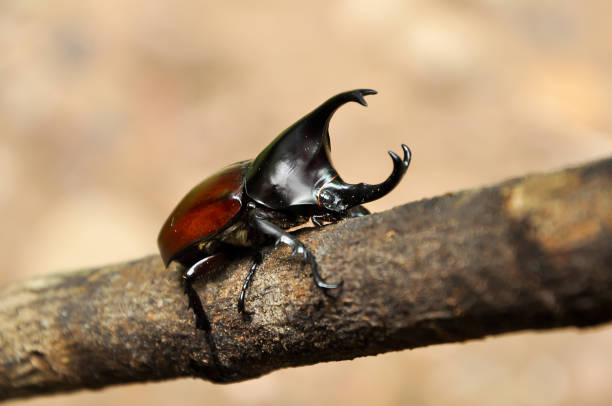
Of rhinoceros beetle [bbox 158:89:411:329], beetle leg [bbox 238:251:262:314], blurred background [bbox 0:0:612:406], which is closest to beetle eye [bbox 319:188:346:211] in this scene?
rhinoceros beetle [bbox 158:89:411:329]

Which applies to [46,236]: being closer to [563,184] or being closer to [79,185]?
[79,185]

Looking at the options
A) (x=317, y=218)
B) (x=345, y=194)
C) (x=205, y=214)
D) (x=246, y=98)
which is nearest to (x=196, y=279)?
(x=205, y=214)

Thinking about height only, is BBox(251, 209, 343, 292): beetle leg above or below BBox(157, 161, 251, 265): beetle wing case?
below

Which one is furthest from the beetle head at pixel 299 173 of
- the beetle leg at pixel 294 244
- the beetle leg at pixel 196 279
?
the beetle leg at pixel 196 279

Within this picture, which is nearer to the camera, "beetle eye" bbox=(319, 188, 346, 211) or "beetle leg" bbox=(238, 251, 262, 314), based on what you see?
"beetle leg" bbox=(238, 251, 262, 314)

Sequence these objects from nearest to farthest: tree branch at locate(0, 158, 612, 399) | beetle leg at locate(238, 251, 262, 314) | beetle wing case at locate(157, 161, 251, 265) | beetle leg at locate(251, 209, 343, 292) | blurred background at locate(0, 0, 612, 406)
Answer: tree branch at locate(0, 158, 612, 399) → beetle leg at locate(251, 209, 343, 292) → beetle leg at locate(238, 251, 262, 314) → beetle wing case at locate(157, 161, 251, 265) → blurred background at locate(0, 0, 612, 406)

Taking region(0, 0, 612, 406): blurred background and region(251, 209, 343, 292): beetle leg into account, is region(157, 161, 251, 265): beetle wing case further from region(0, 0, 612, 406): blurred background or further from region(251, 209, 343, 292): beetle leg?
region(0, 0, 612, 406): blurred background

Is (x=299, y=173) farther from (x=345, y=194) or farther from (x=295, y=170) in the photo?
(x=345, y=194)

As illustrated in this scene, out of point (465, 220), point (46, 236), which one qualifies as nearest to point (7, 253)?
point (46, 236)
